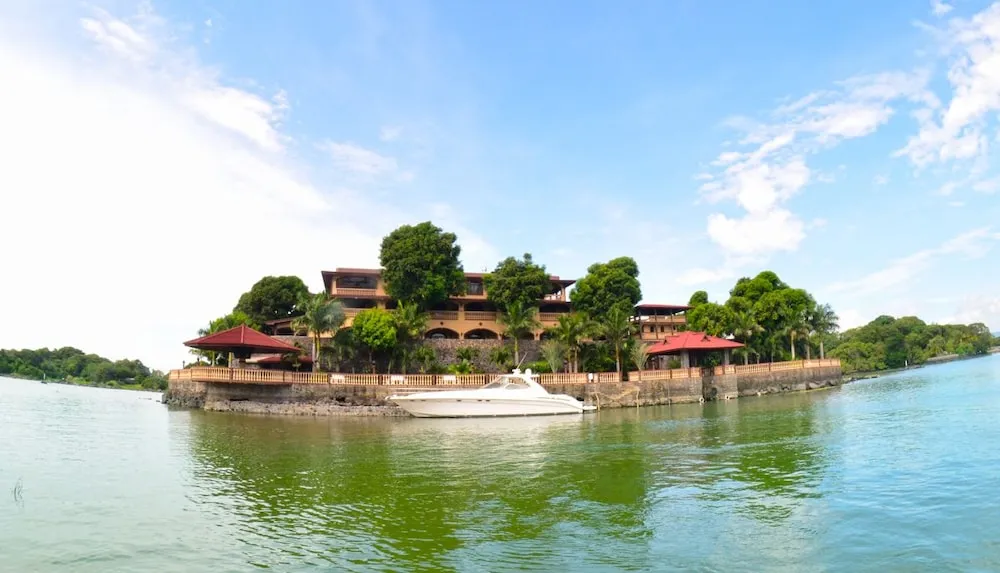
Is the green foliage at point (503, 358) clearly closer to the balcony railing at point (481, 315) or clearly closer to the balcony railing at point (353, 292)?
the balcony railing at point (481, 315)

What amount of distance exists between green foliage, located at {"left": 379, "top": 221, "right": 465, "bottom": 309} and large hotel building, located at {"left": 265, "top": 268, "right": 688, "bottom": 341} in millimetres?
2078

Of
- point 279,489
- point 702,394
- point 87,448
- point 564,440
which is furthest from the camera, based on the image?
point 702,394

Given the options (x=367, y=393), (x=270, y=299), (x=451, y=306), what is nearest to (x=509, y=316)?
(x=451, y=306)

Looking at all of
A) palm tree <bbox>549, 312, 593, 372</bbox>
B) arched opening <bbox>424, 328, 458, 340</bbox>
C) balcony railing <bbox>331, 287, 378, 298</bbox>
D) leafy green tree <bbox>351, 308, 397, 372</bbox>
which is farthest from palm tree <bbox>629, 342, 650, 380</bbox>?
balcony railing <bbox>331, 287, 378, 298</bbox>

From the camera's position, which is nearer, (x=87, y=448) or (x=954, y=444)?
(x=954, y=444)

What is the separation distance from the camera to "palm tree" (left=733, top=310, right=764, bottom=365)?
154 feet

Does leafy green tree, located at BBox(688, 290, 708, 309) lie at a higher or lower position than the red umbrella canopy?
higher

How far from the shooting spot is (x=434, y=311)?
51.2 metres

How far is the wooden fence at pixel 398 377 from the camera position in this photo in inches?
1287

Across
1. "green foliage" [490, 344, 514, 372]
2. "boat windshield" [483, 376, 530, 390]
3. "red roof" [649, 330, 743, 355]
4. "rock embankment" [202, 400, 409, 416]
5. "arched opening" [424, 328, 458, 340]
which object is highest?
"arched opening" [424, 328, 458, 340]

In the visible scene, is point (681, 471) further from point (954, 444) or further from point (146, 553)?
point (146, 553)

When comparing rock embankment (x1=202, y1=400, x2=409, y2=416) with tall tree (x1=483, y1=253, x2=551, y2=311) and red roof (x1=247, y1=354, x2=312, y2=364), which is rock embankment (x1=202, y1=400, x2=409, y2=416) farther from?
tall tree (x1=483, y1=253, x2=551, y2=311)

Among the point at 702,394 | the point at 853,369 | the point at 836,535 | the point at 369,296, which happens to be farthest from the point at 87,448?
the point at 853,369

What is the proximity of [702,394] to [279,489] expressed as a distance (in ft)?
108
